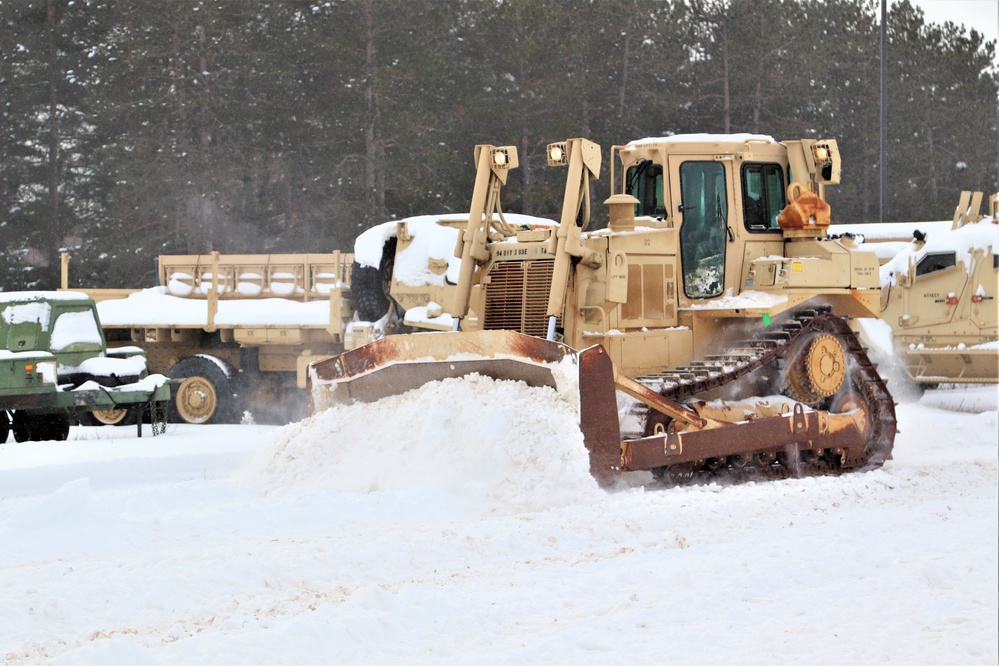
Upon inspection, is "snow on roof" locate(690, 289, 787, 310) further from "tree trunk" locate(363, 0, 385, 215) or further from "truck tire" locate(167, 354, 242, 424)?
"tree trunk" locate(363, 0, 385, 215)

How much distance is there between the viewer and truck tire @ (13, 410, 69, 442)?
15.4m

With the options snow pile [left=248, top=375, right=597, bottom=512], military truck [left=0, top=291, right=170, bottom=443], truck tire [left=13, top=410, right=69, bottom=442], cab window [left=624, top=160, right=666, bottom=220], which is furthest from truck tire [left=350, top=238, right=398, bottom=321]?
snow pile [left=248, top=375, right=597, bottom=512]

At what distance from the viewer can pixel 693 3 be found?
32312 millimetres

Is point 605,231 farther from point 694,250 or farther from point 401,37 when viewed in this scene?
point 401,37

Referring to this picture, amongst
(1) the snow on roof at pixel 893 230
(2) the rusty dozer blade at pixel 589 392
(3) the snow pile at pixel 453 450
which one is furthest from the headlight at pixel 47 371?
(1) the snow on roof at pixel 893 230

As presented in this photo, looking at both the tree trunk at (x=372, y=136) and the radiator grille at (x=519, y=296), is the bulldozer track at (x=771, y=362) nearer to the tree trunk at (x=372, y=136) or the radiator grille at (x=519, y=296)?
the radiator grille at (x=519, y=296)

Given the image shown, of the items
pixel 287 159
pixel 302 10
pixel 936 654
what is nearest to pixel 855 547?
pixel 936 654

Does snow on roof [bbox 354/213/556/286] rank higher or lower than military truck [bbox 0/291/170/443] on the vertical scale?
higher

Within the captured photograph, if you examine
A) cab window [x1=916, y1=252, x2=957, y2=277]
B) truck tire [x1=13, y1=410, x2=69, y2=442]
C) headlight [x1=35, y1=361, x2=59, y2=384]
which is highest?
cab window [x1=916, y1=252, x2=957, y2=277]

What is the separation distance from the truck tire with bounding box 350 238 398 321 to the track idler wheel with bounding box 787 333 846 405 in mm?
7179

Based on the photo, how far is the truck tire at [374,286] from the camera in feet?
57.7

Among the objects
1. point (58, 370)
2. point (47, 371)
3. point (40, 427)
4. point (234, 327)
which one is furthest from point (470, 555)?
point (234, 327)

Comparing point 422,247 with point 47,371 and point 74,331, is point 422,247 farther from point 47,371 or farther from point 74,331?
point 47,371

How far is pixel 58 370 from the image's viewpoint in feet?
53.0
